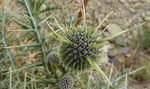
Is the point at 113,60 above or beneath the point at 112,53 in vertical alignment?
beneath

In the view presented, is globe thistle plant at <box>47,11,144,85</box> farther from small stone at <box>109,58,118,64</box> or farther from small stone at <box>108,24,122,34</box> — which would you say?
small stone at <box>108,24,122,34</box>

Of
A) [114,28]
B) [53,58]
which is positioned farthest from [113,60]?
[53,58]

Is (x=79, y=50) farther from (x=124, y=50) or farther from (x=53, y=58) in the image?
(x=124, y=50)

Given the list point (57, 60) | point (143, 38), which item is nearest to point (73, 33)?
point (57, 60)

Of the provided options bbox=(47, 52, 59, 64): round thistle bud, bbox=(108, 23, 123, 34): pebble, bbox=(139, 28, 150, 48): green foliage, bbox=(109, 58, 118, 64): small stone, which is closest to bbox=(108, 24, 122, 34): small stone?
bbox=(108, 23, 123, 34): pebble

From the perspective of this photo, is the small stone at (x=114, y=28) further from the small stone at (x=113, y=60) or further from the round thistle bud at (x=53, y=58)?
the round thistle bud at (x=53, y=58)
